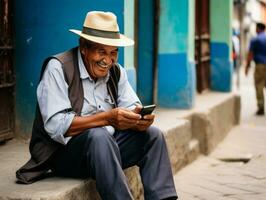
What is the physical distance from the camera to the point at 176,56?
7.40 meters

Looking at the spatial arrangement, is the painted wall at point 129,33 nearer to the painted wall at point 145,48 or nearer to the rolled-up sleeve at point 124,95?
the rolled-up sleeve at point 124,95

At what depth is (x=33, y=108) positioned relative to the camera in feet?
17.8

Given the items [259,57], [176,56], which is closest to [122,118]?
[176,56]

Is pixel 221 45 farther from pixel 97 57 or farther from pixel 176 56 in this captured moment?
pixel 97 57

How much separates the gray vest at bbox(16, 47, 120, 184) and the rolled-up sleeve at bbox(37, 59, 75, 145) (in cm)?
8

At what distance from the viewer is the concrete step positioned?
3.53 metres

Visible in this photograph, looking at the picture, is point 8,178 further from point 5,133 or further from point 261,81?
point 261,81

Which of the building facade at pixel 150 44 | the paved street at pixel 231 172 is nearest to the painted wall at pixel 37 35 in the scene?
the building facade at pixel 150 44

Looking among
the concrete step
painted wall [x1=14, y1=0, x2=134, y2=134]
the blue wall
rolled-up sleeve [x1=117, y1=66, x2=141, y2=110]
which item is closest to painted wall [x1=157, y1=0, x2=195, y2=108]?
the concrete step

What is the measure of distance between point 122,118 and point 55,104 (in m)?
0.40

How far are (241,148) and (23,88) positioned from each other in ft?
11.3

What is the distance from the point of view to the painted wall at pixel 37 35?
5.31 m

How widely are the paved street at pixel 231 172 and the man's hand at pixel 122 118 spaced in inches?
65.6

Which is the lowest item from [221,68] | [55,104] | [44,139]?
[221,68]
